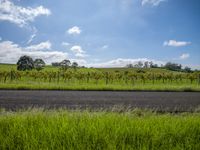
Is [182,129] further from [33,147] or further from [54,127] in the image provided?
[33,147]

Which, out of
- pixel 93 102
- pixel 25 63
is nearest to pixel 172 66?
pixel 25 63

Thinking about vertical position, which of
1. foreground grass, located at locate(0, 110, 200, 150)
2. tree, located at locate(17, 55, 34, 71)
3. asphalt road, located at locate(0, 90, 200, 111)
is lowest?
asphalt road, located at locate(0, 90, 200, 111)

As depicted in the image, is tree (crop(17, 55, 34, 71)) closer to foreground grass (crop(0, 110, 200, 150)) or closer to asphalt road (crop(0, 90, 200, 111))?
asphalt road (crop(0, 90, 200, 111))

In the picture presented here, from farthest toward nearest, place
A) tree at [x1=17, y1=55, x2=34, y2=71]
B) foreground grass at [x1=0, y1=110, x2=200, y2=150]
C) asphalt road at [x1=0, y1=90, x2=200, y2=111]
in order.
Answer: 1. tree at [x1=17, y1=55, x2=34, y2=71]
2. asphalt road at [x1=0, y1=90, x2=200, y2=111]
3. foreground grass at [x1=0, y1=110, x2=200, y2=150]

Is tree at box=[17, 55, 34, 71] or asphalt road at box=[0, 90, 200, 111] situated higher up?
tree at box=[17, 55, 34, 71]

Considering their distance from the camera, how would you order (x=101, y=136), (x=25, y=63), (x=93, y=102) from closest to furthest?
(x=101, y=136)
(x=93, y=102)
(x=25, y=63)

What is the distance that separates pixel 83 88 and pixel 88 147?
76.4 feet

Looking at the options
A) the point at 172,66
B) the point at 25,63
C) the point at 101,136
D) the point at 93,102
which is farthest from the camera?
the point at 172,66

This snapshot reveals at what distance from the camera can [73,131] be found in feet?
18.1

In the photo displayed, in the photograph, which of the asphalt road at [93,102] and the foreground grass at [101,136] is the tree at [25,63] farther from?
the foreground grass at [101,136]

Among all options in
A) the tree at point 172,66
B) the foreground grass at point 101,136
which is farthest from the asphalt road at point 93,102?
the tree at point 172,66

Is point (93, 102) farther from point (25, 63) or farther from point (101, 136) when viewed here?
point (25, 63)

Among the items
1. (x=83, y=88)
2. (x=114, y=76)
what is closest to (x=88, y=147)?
(x=83, y=88)

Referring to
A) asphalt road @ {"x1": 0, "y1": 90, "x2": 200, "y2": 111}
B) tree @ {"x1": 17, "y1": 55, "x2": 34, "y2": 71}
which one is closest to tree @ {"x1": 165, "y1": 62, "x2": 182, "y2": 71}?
tree @ {"x1": 17, "y1": 55, "x2": 34, "y2": 71}
